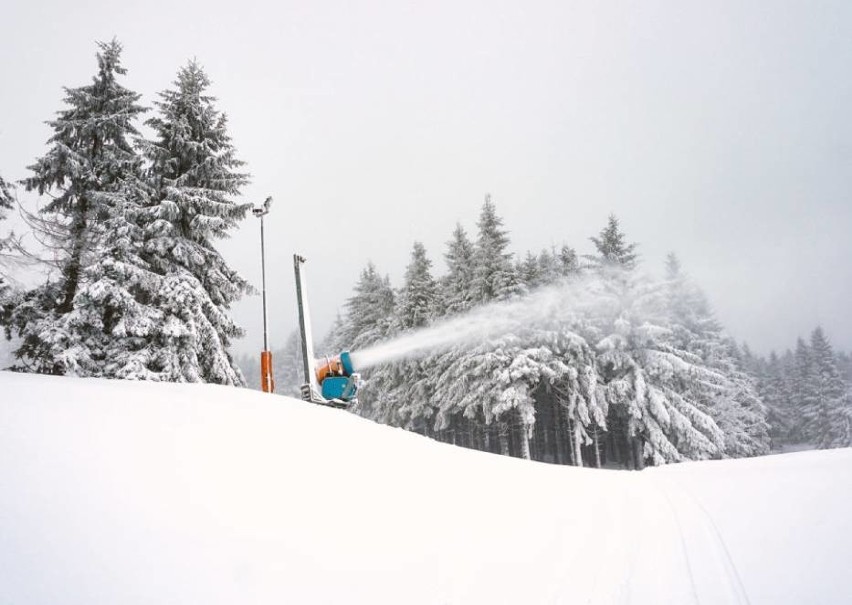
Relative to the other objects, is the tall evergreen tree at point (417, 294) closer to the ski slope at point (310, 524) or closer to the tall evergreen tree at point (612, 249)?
the tall evergreen tree at point (612, 249)

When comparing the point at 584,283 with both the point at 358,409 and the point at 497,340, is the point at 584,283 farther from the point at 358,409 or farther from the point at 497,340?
the point at 358,409

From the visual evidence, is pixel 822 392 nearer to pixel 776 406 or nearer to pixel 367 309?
pixel 776 406

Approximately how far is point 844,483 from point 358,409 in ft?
103

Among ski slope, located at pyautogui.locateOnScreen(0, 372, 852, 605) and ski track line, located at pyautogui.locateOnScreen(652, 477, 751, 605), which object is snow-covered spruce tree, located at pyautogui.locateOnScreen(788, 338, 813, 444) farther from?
ski slope, located at pyautogui.locateOnScreen(0, 372, 852, 605)

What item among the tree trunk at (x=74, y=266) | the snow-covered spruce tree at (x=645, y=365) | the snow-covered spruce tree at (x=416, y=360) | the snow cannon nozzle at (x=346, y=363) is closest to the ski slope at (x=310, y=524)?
the snow cannon nozzle at (x=346, y=363)

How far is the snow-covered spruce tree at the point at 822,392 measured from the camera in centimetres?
4253

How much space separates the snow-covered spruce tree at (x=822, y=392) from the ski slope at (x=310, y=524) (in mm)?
47602

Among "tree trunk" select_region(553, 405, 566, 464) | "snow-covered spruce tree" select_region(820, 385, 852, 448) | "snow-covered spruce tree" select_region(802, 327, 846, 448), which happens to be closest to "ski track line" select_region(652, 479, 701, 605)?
"tree trunk" select_region(553, 405, 566, 464)

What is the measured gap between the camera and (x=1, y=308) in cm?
1331

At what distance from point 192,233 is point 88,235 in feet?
10.1

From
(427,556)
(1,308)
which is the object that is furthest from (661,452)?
(1,308)

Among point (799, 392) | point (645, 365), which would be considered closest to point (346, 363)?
point (645, 365)

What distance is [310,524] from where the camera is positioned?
4109 mm

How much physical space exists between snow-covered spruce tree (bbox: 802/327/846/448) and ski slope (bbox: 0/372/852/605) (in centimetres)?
4760
